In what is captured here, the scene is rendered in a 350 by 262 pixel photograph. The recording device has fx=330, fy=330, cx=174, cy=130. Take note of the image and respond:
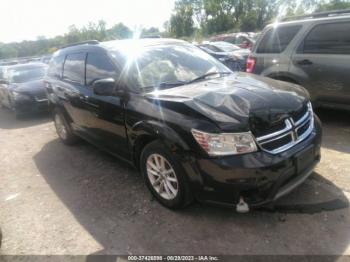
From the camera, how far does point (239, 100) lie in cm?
327

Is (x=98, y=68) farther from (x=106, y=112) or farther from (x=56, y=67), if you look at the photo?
(x=56, y=67)

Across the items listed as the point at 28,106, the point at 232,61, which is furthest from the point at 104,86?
the point at 232,61

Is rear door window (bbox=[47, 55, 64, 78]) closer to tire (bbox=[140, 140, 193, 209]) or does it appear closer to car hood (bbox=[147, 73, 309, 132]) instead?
car hood (bbox=[147, 73, 309, 132])

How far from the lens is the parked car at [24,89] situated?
916cm

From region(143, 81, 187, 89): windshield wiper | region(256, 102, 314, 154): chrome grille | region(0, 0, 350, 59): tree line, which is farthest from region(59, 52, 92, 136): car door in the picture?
region(0, 0, 350, 59): tree line

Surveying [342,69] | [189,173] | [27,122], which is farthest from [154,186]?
[27,122]

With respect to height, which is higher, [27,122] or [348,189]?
[348,189]

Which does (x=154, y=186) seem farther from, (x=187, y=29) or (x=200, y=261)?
(x=187, y=29)

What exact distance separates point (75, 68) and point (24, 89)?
4810 millimetres

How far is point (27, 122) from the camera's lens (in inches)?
354

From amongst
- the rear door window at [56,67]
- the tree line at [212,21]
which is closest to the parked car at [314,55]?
the rear door window at [56,67]

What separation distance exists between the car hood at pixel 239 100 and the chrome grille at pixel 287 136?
0.10 m

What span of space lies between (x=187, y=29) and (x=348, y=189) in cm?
5374

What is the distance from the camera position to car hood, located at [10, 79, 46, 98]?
363 inches
